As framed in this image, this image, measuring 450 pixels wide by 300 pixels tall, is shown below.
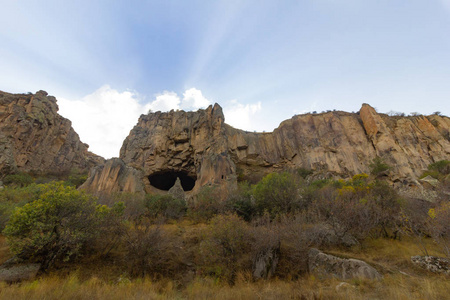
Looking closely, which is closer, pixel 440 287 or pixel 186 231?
pixel 440 287

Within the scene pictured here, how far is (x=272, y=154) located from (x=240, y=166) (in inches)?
267

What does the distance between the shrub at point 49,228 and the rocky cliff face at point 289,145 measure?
2332cm

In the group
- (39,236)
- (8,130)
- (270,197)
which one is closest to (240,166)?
(270,197)

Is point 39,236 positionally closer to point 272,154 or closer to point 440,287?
point 440,287

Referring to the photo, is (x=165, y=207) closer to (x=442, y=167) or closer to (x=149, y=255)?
(x=149, y=255)

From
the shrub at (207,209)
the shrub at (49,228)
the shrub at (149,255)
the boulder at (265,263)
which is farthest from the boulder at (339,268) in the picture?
the shrub at (49,228)

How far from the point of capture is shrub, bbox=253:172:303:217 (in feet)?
51.6

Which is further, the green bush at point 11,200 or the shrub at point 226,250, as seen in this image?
the green bush at point 11,200

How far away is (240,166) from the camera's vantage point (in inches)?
1491

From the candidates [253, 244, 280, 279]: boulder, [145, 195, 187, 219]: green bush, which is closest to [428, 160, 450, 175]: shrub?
[253, 244, 280, 279]: boulder

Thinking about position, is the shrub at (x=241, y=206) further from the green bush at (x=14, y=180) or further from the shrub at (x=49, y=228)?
the green bush at (x=14, y=180)

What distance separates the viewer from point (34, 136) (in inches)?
1369

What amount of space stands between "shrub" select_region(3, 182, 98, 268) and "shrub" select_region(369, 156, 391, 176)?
3706 cm

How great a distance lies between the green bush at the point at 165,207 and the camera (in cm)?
1818
